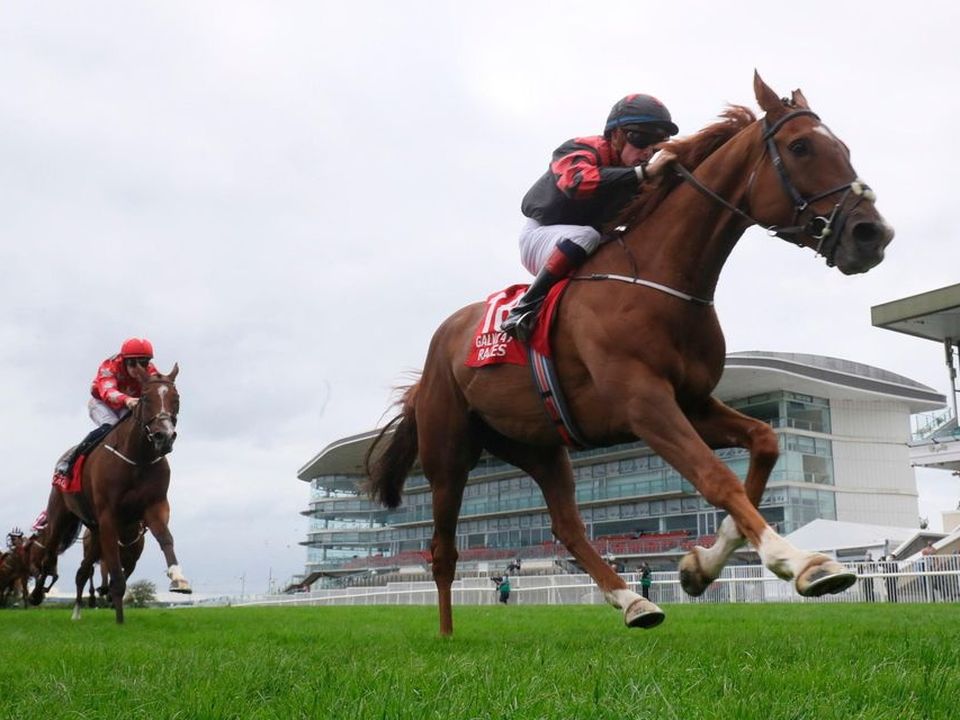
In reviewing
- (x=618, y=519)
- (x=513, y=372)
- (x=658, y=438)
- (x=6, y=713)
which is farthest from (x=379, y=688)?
(x=618, y=519)

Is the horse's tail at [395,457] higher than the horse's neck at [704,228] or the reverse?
the reverse

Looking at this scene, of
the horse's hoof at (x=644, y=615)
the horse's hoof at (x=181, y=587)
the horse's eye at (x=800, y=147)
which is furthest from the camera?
the horse's hoof at (x=181, y=587)

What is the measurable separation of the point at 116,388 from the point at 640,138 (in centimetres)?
708

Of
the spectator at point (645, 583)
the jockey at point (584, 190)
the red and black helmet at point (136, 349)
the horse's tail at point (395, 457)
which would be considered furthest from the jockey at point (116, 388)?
the spectator at point (645, 583)

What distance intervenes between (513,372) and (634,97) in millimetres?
1838

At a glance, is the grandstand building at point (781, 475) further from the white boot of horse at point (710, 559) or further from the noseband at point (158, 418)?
the white boot of horse at point (710, 559)

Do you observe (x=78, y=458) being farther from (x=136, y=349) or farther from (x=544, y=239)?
(x=544, y=239)

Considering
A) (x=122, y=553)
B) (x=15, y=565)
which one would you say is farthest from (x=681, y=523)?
(x=122, y=553)

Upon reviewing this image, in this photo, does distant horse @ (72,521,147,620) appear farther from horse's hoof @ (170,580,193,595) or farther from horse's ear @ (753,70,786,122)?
horse's ear @ (753,70,786,122)

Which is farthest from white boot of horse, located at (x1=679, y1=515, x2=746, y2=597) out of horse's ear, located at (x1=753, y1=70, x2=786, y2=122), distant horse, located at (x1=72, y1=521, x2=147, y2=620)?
distant horse, located at (x1=72, y1=521, x2=147, y2=620)

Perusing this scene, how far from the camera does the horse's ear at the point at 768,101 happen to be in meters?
4.99

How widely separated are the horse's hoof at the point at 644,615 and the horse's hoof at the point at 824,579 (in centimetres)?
130

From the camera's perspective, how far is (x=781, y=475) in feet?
194

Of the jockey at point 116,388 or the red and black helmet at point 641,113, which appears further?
the jockey at point 116,388
